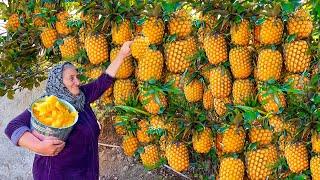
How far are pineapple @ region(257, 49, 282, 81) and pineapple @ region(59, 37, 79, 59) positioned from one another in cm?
155

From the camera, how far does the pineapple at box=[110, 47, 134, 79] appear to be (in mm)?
4035

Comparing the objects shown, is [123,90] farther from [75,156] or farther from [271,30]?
[271,30]

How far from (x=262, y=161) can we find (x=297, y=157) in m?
0.27

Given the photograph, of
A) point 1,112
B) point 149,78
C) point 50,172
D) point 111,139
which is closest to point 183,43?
point 149,78

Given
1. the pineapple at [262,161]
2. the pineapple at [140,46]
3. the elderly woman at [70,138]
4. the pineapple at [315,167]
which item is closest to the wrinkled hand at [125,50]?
the pineapple at [140,46]

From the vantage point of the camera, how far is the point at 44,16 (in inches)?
172

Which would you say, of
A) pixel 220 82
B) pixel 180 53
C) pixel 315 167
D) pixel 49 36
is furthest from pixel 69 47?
pixel 315 167

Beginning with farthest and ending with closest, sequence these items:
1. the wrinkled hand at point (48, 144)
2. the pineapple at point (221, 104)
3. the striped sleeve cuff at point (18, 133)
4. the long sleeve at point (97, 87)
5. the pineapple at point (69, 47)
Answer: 1. the pineapple at point (69, 47)
2. the long sleeve at point (97, 87)
3. the pineapple at point (221, 104)
4. the striped sleeve cuff at point (18, 133)
5. the wrinkled hand at point (48, 144)

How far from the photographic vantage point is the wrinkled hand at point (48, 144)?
3143 millimetres

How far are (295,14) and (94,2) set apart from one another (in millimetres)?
1464

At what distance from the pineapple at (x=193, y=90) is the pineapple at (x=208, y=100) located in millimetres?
37

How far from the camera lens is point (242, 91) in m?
3.59

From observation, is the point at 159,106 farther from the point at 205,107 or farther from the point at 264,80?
the point at 264,80

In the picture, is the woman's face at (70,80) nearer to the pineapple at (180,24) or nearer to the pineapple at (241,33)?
the pineapple at (180,24)
